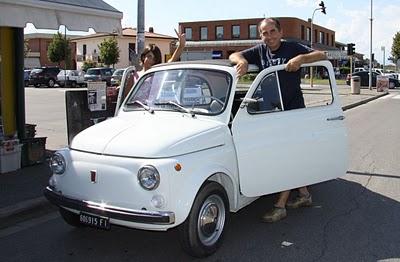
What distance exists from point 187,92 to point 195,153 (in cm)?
105

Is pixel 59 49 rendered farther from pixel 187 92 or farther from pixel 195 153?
pixel 195 153

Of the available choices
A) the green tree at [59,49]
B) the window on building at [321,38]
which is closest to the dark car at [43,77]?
the green tree at [59,49]

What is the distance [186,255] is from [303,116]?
6.68ft

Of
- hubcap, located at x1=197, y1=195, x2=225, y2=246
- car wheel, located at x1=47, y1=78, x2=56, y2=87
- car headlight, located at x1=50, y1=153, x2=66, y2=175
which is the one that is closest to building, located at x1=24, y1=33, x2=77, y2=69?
car wheel, located at x1=47, y1=78, x2=56, y2=87

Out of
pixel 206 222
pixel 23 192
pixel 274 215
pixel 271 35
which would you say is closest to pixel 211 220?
pixel 206 222

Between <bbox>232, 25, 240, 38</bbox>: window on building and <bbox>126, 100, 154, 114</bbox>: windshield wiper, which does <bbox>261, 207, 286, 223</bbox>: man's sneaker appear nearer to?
<bbox>126, 100, 154, 114</bbox>: windshield wiper

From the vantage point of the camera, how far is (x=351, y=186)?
738 centimetres

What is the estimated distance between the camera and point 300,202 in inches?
241

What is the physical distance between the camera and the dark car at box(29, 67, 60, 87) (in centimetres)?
4303

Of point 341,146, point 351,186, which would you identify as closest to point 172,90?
point 341,146

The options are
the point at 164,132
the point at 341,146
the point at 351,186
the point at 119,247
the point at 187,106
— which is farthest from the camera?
the point at 351,186

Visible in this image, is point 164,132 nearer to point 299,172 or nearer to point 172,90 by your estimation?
point 172,90

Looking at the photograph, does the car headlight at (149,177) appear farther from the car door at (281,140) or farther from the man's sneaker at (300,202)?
the man's sneaker at (300,202)

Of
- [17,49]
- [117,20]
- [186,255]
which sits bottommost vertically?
[186,255]
